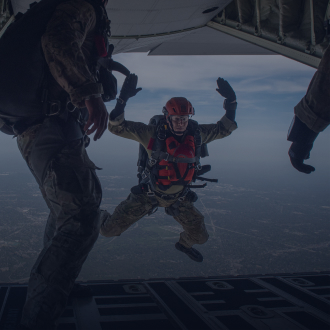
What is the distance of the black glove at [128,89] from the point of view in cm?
371

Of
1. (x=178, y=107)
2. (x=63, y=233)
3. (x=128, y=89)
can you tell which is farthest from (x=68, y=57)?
(x=178, y=107)

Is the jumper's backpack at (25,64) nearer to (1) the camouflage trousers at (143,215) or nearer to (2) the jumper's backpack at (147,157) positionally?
(2) the jumper's backpack at (147,157)

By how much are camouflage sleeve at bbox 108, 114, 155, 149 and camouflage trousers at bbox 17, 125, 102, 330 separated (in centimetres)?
211

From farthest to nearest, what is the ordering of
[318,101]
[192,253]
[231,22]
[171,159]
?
1. [231,22]
2. [192,253]
3. [171,159]
4. [318,101]

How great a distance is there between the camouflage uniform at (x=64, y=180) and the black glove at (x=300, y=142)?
1.54m

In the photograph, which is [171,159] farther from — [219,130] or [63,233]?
[63,233]

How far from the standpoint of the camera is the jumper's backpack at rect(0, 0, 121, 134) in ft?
5.16

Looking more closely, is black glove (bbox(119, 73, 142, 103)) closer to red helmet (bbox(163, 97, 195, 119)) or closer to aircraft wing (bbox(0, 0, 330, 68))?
red helmet (bbox(163, 97, 195, 119))

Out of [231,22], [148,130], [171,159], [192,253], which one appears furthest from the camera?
[231,22]

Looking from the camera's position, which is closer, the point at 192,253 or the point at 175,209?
the point at 175,209

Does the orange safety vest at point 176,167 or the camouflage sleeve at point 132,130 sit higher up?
the camouflage sleeve at point 132,130

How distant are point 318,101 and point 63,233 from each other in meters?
1.98

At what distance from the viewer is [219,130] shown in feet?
13.7

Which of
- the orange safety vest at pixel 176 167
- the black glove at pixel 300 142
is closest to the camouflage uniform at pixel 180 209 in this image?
the orange safety vest at pixel 176 167
